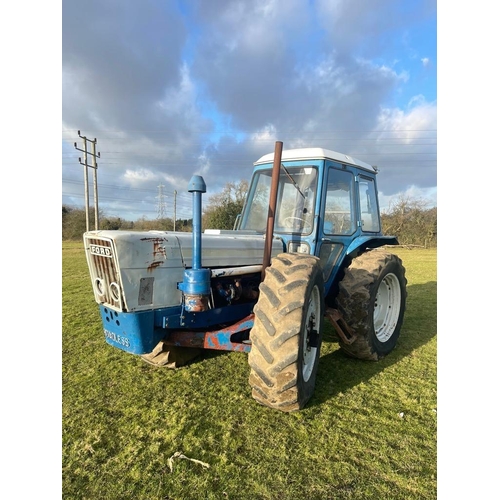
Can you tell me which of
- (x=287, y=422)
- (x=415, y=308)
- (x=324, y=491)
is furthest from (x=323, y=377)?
(x=415, y=308)

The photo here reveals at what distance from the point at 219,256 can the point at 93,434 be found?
1.74m

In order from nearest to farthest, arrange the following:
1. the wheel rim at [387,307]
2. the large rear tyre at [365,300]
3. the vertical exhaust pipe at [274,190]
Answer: the vertical exhaust pipe at [274,190], the large rear tyre at [365,300], the wheel rim at [387,307]

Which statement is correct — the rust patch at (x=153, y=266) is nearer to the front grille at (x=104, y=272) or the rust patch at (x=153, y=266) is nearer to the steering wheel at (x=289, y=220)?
the front grille at (x=104, y=272)

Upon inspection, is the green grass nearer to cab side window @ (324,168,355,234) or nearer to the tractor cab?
the tractor cab

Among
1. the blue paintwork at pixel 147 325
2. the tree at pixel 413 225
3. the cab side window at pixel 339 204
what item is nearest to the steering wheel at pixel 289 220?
the cab side window at pixel 339 204

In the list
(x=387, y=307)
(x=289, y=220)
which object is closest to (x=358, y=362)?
(x=387, y=307)

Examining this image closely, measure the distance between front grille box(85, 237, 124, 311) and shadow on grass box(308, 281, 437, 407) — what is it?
6.33 ft

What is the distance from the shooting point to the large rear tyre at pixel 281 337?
2670mm

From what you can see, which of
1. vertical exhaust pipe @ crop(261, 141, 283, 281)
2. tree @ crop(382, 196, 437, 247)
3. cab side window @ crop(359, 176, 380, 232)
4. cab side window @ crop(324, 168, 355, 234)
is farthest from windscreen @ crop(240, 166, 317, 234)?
tree @ crop(382, 196, 437, 247)

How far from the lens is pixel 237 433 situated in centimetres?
272

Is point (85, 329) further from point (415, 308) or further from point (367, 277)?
point (415, 308)

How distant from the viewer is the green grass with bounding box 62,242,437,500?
221 centimetres

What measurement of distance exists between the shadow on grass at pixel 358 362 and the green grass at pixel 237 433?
0.07 feet

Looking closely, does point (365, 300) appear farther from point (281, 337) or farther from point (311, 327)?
point (281, 337)
